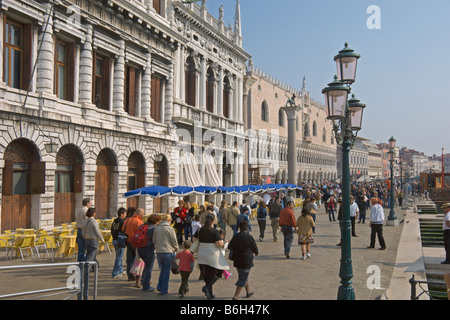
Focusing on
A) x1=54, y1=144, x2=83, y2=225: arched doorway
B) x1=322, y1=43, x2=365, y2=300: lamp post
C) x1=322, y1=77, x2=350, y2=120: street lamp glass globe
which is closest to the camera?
x1=322, y1=43, x2=365, y2=300: lamp post

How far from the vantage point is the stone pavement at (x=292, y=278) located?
8070mm

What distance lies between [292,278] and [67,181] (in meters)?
11.3

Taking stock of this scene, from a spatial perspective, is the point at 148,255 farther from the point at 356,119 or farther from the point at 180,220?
the point at 180,220

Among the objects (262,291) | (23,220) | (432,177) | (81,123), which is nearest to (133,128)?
(81,123)

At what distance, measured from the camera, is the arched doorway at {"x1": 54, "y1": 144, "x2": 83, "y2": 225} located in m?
16.5

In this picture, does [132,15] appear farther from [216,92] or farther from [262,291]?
[262,291]

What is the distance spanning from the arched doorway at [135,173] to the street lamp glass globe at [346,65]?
15242mm

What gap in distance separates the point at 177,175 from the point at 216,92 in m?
9.35

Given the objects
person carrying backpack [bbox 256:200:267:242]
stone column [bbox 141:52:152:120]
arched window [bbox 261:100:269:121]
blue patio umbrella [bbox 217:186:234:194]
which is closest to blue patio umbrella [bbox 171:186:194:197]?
blue patio umbrella [bbox 217:186:234:194]

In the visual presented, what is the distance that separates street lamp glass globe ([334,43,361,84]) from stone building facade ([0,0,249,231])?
11.0m

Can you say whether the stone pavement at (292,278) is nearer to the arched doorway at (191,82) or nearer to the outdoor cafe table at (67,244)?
the outdoor cafe table at (67,244)

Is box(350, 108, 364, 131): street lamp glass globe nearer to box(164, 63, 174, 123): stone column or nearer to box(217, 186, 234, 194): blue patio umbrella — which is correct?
box(217, 186, 234, 194): blue patio umbrella

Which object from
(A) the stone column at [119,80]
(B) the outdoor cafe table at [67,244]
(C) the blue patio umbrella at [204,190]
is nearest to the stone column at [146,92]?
(A) the stone column at [119,80]

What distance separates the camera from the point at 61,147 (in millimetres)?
16531
